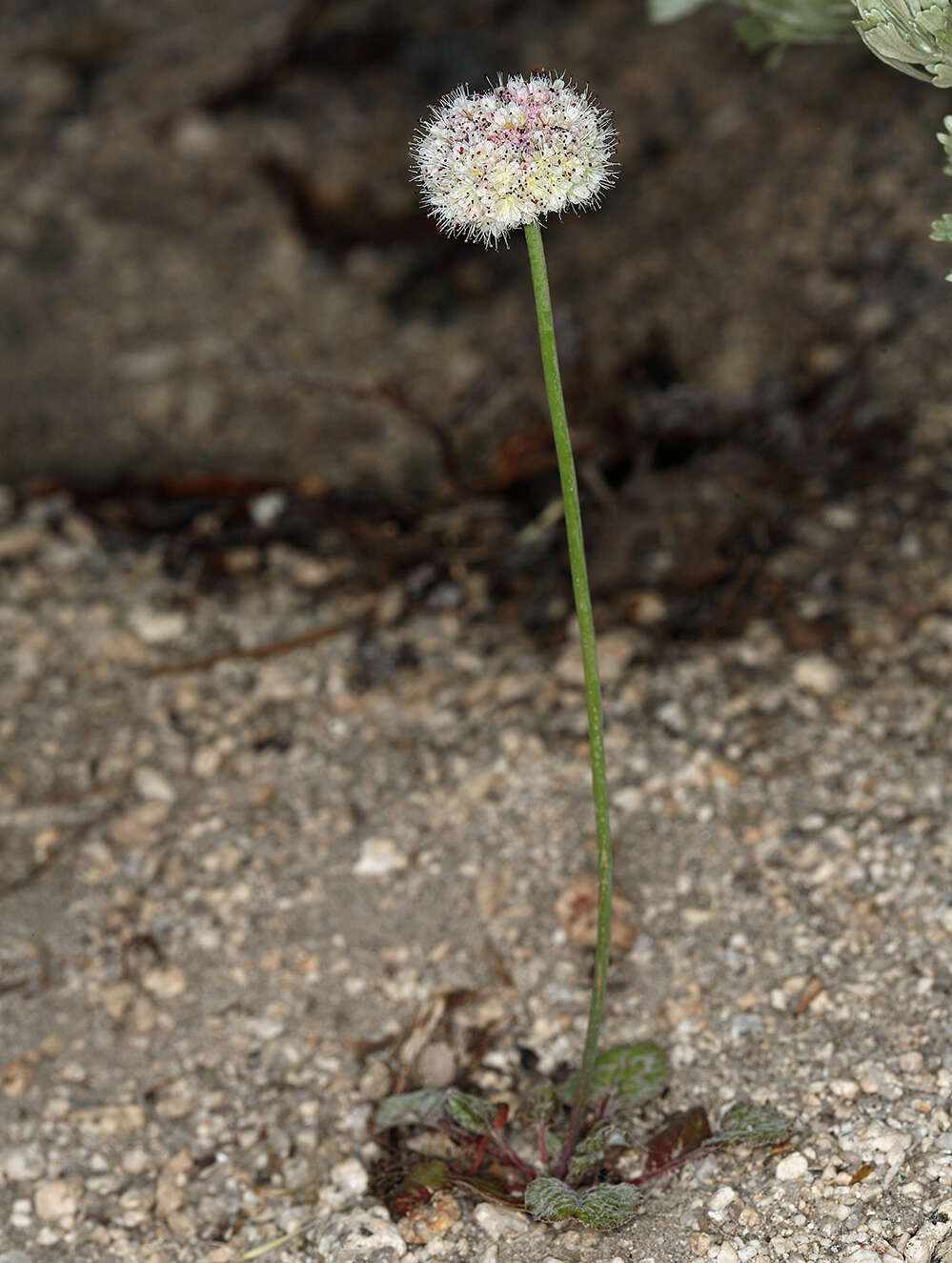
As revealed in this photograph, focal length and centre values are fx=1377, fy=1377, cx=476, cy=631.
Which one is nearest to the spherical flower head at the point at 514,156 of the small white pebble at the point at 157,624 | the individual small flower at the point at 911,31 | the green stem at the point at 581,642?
the green stem at the point at 581,642

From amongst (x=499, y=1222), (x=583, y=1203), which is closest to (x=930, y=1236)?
(x=583, y=1203)

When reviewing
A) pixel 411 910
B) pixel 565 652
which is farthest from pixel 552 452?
pixel 411 910

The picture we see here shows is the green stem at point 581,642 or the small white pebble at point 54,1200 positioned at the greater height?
the green stem at point 581,642

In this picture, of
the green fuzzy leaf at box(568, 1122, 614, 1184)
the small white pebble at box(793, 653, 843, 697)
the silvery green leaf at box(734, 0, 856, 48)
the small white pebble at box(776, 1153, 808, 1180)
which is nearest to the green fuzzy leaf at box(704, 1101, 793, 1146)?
the small white pebble at box(776, 1153, 808, 1180)

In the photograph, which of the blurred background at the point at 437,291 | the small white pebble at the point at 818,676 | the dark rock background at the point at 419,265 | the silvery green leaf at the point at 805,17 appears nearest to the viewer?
the silvery green leaf at the point at 805,17

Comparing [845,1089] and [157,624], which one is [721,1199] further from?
[157,624]

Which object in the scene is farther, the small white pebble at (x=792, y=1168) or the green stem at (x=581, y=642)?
the small white pebble at (x=792, y=1168)

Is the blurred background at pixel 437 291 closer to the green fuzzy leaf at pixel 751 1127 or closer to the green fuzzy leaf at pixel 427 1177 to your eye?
the green fuzzy leaf at pixel 751 1127
